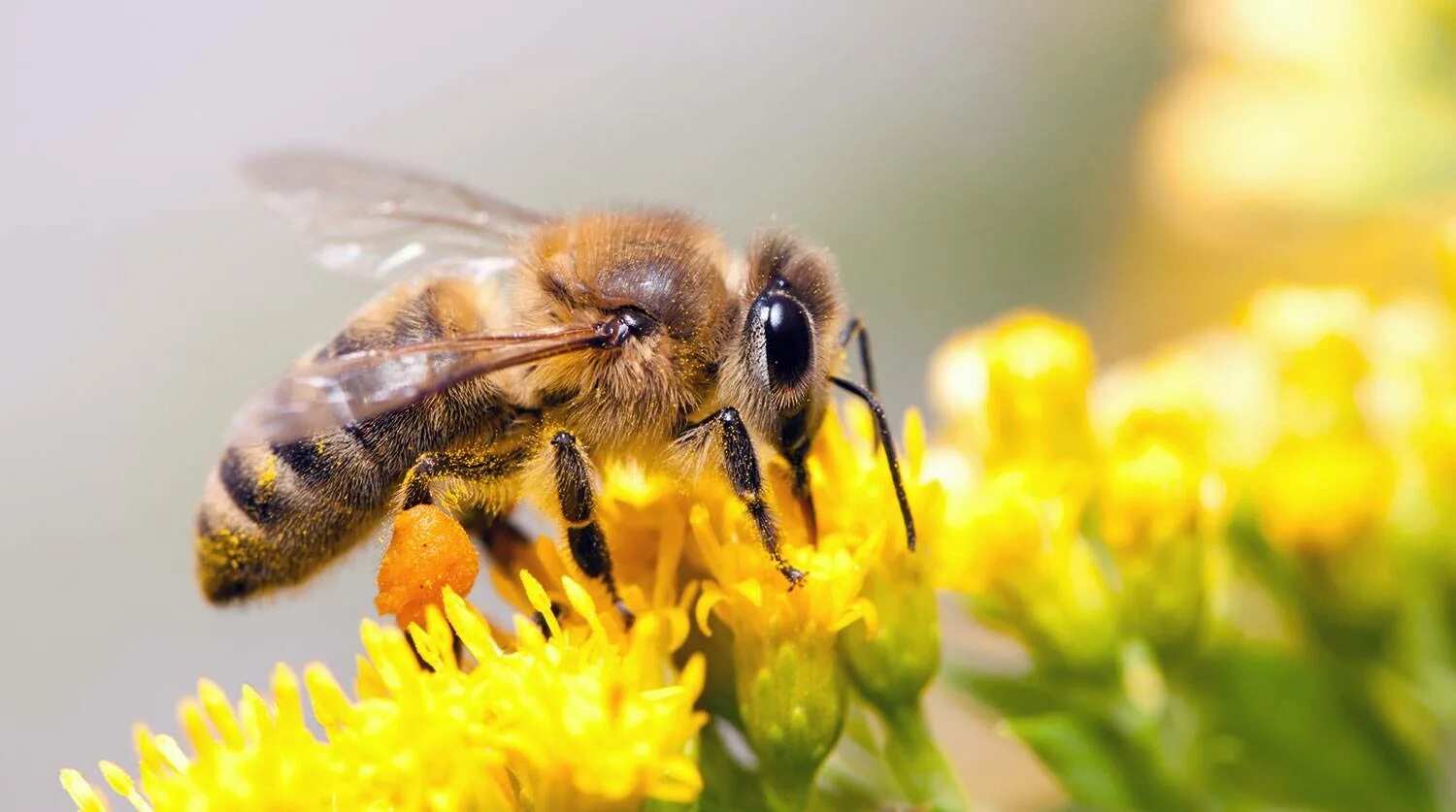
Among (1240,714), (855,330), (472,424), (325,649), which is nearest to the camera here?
(472,424)

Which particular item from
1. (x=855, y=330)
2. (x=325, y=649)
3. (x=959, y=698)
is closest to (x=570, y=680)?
(x=855, y=330)

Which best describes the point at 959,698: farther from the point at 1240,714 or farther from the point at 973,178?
Answer: the point at 973,178

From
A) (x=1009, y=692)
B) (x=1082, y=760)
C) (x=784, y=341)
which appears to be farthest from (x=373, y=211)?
(x=1082, y=760)

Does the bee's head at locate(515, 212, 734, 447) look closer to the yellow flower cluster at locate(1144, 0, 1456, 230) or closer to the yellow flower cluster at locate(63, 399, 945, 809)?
the yellow flower cluster at locate(63, 399, 945, 809)

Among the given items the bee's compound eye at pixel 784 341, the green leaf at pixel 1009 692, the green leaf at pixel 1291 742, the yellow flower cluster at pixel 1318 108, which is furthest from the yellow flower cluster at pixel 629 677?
the yellow flower cluster at pixel 1318 108

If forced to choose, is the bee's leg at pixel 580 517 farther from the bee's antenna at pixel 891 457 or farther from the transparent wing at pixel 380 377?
the bee's antenna at pixel 891 457

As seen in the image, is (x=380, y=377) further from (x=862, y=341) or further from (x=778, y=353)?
(x=862, y=341)

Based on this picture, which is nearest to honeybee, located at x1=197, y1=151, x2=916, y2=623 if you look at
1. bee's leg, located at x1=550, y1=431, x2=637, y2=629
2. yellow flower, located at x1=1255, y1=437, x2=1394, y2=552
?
bee's leg, located at x1=550, y1=431, x2=637, y2=629
